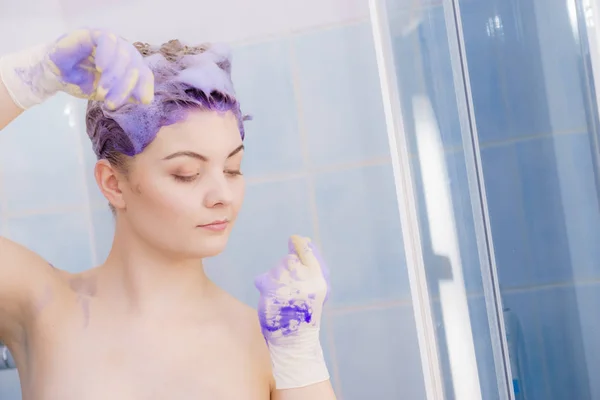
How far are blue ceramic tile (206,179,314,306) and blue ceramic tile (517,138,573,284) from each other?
1.26 ft

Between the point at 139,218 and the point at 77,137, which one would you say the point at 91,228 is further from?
the point at 139,218

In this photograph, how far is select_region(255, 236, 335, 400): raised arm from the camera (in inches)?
40.8

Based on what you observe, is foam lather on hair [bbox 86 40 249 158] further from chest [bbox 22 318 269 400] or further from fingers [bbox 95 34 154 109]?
chest [bbox 22 318 269 400]

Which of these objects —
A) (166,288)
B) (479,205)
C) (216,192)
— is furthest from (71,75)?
(479,205)

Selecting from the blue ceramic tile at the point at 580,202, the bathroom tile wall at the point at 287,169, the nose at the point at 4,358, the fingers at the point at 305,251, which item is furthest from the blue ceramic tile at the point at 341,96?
the nose at the point at 4,358

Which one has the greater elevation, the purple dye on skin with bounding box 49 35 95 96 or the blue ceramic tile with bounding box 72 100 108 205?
the purple dye on skin with bounding box 49 35 95 96

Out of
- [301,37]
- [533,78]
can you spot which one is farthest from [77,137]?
[533,78]

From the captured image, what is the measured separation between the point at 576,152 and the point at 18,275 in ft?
2.76

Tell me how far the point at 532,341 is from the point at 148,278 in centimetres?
59

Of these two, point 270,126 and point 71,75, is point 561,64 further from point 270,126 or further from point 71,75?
point 71,75

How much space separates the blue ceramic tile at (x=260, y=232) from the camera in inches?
50.9

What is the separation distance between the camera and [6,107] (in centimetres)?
92

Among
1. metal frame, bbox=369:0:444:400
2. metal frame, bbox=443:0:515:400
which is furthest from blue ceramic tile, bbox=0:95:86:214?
metal frame, bbox=443:0:515:400

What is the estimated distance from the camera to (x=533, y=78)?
3.47 feet
